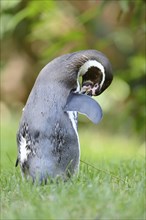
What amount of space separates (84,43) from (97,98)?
166cm

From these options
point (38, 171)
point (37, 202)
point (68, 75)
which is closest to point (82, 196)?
point (37, 202)

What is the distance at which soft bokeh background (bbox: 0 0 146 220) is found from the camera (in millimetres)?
3004

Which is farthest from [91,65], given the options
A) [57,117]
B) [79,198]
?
[79,198]

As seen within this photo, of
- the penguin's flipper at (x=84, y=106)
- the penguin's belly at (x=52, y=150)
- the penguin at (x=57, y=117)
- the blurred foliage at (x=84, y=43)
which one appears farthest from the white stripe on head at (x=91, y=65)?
the blurred foliage at (x=84, y=43)

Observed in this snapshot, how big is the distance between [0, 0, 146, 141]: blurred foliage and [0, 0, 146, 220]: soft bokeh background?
0.04ft

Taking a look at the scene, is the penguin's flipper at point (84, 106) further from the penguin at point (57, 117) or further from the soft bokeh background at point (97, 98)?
the soft bokeh background at point (97, 98)

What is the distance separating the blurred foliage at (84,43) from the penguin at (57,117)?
79.4 inches

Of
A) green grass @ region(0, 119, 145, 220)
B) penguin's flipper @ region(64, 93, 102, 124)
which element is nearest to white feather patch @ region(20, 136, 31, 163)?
green grass @ region(0, 119, 145, 220)

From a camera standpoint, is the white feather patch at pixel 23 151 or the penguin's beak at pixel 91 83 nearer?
the white feather patch at pixel 23 151

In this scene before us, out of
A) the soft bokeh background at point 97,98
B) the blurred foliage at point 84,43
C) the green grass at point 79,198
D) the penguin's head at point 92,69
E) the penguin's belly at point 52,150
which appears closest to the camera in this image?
the green grass at point 79,198

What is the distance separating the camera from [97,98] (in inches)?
365

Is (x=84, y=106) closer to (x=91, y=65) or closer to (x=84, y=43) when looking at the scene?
(x=91, y=65)

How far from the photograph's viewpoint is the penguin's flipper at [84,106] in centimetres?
352

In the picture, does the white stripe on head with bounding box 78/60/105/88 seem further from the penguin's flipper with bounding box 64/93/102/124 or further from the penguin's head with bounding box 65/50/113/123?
the penguin's flipper with bounding box 64/93/102/124
